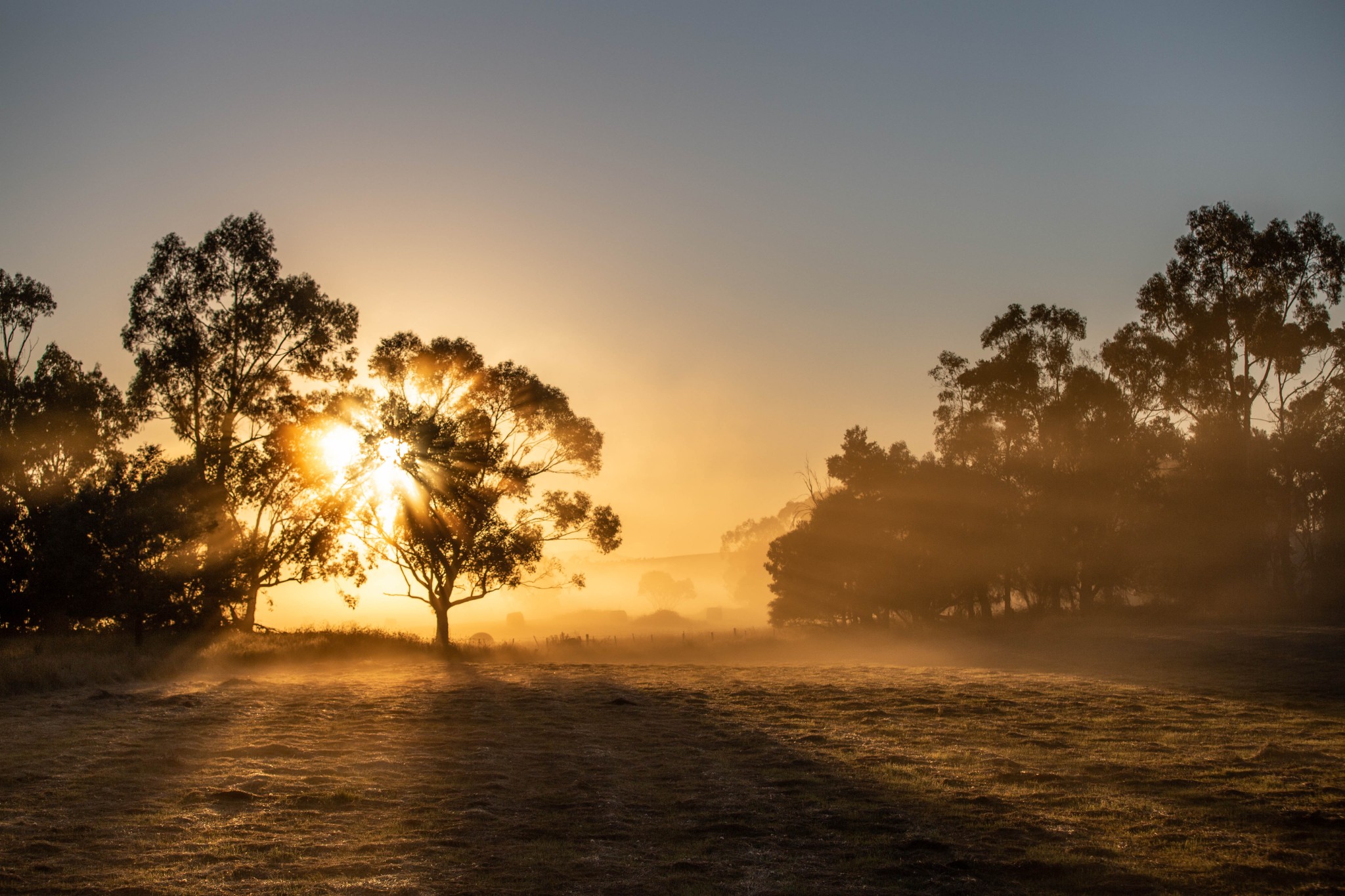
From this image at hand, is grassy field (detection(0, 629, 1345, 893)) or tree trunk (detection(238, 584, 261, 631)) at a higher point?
tree trunk (detection(238, 584, 261, 631))

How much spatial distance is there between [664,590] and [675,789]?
544 ft

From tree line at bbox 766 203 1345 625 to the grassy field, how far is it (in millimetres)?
27432

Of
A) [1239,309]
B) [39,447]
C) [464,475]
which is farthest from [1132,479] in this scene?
[39,447]

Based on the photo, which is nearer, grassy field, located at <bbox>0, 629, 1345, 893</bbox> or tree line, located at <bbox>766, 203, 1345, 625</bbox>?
grassy field, located at <bbox>0, 629, 1345, 893</bbox>

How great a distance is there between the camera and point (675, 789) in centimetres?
Result: 1141

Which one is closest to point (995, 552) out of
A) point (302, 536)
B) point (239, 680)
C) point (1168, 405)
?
point (1168, 405)

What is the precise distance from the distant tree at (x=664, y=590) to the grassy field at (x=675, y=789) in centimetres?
15440

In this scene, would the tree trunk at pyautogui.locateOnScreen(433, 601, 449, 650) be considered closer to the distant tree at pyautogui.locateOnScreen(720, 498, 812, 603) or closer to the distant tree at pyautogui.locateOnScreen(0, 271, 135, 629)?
the distant tree at pyautogui.locateOnScreen(0, 271, 135, 629)

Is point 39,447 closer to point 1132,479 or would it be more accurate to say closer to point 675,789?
point 675,789

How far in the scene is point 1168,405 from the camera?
5088 cm

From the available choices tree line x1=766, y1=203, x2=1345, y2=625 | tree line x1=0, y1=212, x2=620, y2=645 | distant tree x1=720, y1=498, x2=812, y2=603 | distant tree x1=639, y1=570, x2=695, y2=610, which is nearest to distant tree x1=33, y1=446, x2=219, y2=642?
tree line x1=0, y1=212, x2=620, y2=645

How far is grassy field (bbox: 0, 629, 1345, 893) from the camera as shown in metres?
7.84

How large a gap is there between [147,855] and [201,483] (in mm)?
28938

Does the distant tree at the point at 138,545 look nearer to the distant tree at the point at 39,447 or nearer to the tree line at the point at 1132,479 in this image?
the distant tree at the point at 39,447
